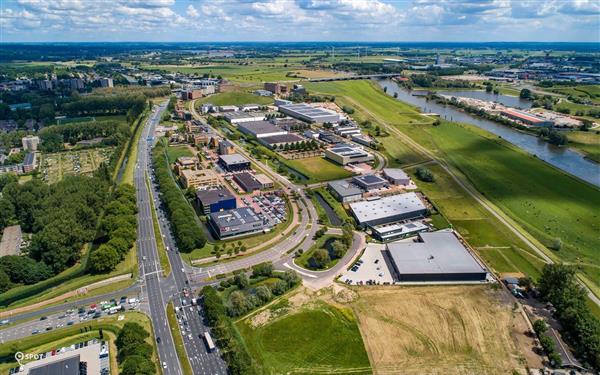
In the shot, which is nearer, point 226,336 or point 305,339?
point 226,336

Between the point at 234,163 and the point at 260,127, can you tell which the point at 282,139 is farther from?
the point at 234,163

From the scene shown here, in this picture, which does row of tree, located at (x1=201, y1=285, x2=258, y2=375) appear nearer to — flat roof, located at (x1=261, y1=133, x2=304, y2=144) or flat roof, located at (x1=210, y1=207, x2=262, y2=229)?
flat roof, located at (x1=210, y1=207, x2=262, y2=229)

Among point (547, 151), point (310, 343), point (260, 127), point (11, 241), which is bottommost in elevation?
point (310, 343)

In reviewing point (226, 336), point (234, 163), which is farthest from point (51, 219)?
point (234, 163)

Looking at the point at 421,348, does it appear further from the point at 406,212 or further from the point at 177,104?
the point at 177,104

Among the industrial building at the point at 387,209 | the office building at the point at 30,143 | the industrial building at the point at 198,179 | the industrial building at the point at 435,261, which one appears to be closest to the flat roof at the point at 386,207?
the industrial building at the point at 387,209

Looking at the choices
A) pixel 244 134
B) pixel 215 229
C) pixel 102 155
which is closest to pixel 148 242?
pixel 215 229
